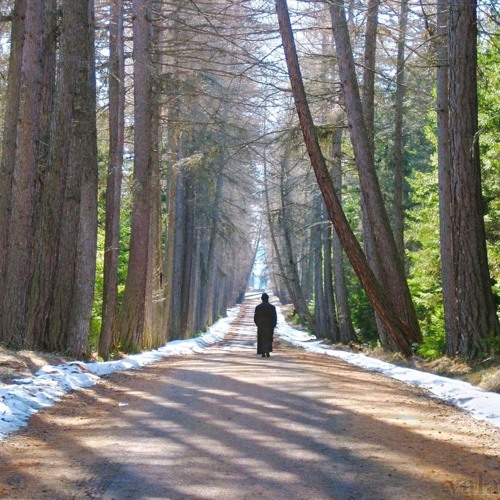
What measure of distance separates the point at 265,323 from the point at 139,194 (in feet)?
15.1

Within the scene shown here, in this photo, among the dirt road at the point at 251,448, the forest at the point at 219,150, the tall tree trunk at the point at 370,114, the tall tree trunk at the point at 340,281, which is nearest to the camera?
the dirt road at the point at 251,448

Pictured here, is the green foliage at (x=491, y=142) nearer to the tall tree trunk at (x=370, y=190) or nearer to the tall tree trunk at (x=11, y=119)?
the tall tree trunk at (x=370, y=190)

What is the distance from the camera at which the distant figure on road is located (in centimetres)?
1953

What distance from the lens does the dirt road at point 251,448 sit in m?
5.02

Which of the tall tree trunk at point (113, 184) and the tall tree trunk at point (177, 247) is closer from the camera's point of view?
the tall tree trunk at point (113, 184)

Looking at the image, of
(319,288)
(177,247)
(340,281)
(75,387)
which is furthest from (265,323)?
(319,288)

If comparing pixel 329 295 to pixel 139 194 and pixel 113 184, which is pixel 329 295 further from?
pixel 113 184

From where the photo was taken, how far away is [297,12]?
52.0 ft

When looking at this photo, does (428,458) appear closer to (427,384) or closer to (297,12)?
(427,384)

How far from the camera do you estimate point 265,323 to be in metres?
19.5

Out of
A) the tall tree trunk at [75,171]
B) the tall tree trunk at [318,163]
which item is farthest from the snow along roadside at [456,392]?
the tall tree trunk at [75,171]

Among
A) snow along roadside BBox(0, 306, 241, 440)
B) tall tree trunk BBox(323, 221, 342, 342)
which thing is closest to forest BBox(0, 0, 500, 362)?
snow along roadside BBox(0, 306, 241, 440)

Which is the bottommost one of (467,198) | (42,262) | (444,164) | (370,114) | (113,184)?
(42,262)

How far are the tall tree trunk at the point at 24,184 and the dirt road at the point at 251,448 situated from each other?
4.31 m
